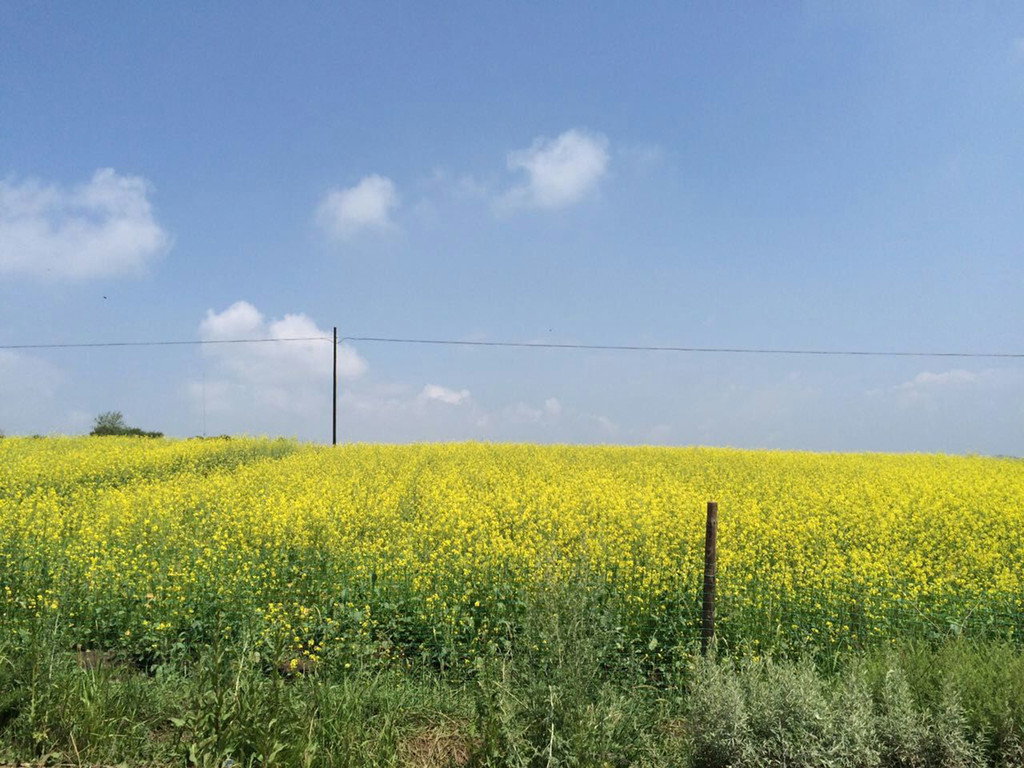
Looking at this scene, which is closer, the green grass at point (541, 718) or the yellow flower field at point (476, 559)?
the green grass at point (541, 718)

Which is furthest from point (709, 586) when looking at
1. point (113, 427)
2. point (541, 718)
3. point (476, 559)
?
point (113, 427)

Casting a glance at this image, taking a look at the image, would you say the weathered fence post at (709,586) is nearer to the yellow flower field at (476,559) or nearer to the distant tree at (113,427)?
the yellow flower field at (476,559)

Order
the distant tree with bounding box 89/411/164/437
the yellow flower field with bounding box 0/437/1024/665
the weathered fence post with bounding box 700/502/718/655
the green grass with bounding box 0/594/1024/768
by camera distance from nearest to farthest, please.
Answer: the green grass with bounding box 0/594/1024/768
the weathered fence post with bounding box 700/502/718/655
the yellow flower field with bounding box 0/437/1024/665
the distant tree with bounding box 89/411/164/437

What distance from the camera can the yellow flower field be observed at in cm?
692

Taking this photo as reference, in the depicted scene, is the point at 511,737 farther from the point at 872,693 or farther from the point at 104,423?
the point at 104,423

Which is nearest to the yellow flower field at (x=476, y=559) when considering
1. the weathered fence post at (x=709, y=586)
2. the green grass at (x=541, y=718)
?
the weathered fence post at (x=709, y=586)

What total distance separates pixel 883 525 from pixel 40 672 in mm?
11249

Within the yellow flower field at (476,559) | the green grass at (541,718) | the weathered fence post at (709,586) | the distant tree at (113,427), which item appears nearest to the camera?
the green grass at (541,718)

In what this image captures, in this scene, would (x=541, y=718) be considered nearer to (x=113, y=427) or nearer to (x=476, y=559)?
(x=476, y=559)

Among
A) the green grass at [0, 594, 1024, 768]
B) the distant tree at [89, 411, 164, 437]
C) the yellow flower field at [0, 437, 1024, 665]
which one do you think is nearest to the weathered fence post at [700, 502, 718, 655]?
the yellow flower field at [0, 437, 1024, 665]

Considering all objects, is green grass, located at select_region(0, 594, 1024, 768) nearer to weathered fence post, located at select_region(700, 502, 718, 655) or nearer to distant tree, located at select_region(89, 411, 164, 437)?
weathered fence post, located at select_region(700, 502, 718, 655)

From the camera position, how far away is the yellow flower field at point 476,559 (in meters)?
6.92

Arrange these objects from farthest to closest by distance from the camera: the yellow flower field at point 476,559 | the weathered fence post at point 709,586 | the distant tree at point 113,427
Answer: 1. the distant tree at point 113,427
2. the yellow flower field at point 476,559
3. the weathered fence post at point 709,586

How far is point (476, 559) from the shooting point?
27.0 feet
